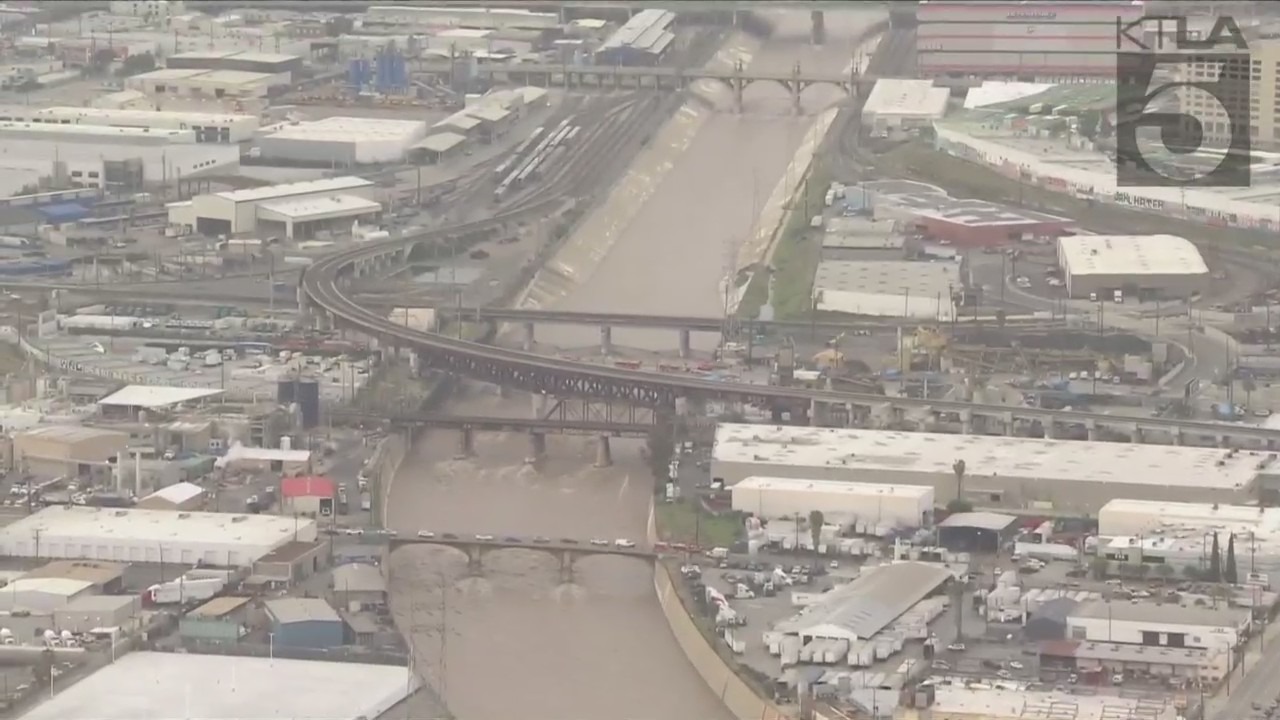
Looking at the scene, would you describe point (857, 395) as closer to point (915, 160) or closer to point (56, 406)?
point (56, 406)

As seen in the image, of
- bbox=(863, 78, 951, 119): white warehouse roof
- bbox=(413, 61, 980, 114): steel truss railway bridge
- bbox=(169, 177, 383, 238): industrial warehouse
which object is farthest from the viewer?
bbox=(413, 61, 980, 114): steel truss railway bridge

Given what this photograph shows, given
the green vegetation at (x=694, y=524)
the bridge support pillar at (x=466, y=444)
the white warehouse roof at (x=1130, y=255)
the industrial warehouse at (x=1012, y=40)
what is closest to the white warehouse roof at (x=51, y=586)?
the green vegetation at (x=694, y=524)

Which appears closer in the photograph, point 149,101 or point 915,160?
point 915,160

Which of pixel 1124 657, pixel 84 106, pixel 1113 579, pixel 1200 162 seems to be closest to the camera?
pixel 1124 657

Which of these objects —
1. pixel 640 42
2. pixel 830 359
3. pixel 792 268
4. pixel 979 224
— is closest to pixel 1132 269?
pixel 979 224

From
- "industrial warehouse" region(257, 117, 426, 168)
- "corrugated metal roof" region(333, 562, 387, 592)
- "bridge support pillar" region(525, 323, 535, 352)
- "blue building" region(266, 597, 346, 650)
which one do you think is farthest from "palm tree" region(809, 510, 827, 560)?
"industrial warehouse" region(257, 117, 426, 168)

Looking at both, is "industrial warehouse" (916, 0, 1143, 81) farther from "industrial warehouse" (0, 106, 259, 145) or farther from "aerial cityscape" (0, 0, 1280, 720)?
"industrial warehouse" (0, 106, 259, 145)

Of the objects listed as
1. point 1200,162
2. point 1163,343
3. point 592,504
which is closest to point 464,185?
point 1200,162
